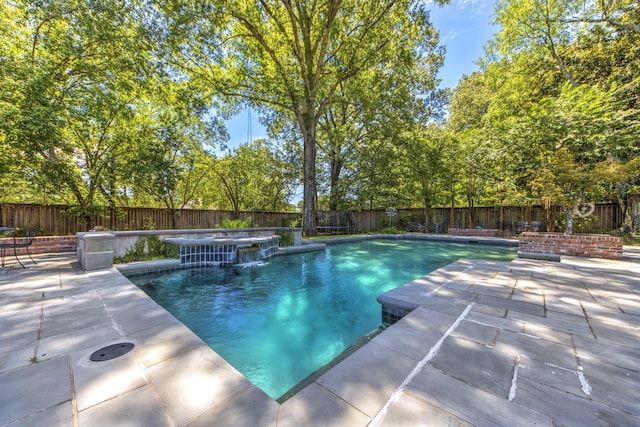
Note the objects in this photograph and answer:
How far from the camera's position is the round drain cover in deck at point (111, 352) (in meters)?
1.67

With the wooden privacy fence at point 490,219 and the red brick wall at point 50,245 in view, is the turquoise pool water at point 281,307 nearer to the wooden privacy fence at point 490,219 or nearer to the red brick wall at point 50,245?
the red brick wall at point 50,245

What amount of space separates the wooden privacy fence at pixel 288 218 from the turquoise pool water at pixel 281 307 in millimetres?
5900

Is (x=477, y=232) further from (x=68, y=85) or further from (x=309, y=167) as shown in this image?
(x=68, y=85)

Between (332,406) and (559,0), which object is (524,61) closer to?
(559,0)

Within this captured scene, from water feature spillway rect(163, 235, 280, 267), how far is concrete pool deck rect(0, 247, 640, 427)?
296cm

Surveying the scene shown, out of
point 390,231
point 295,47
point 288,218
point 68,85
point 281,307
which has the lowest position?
point 281,307

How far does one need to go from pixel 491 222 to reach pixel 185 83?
15.9 metres

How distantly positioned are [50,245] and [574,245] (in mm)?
13058

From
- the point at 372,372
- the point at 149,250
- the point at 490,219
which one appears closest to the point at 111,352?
the point at 372,372

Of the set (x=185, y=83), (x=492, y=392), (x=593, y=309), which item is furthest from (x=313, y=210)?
(x=492, y=392)

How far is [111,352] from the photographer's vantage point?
1.75m

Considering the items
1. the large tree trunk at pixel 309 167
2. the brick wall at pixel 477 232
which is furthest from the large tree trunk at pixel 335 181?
Answer: the brick wall at pixel 477 232

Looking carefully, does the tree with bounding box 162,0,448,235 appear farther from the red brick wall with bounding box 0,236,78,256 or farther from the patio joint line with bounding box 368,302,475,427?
the patio joint line with bounding box 368,302,475,427

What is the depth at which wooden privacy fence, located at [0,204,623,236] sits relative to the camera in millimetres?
7547
